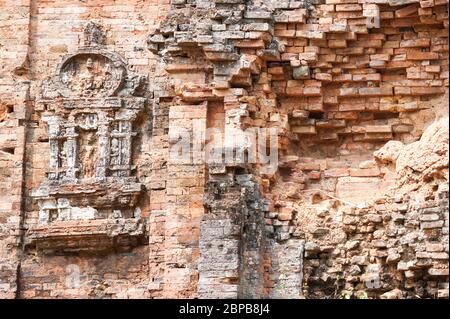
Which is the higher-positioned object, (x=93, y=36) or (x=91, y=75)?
(x=93, y=36)

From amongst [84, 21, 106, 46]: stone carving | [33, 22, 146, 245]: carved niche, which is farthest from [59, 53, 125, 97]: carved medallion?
[84, 21, 106, 46]: stone carving

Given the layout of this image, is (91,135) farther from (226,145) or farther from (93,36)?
(226,145)

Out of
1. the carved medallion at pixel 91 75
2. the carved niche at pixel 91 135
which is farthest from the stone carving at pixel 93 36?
the carved medallion at pixel 91 75

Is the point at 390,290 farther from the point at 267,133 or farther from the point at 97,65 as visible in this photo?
the point at 97,65

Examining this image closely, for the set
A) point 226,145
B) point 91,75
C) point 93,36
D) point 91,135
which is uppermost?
point 93,36

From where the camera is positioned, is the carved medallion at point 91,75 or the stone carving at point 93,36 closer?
the carved medallion at point 91,75

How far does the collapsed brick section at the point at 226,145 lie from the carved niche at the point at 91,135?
0.07 ft

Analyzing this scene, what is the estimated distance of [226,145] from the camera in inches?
986

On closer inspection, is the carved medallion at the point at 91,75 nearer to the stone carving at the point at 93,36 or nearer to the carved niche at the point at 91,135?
the carved niche at the point at 91,135

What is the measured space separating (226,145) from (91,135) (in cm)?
222

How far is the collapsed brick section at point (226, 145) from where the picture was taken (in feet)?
80.7

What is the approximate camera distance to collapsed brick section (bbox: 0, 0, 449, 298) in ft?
80.7

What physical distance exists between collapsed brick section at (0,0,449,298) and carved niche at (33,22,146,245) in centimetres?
2

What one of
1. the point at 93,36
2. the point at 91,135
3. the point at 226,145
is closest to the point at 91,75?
the point at 93,36
